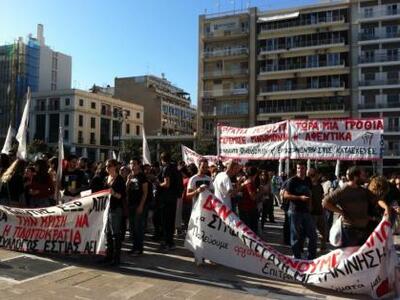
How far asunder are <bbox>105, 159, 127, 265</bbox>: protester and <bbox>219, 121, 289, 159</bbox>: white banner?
662cm

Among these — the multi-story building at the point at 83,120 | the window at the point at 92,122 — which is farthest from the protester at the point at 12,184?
the window at the point at 92,122

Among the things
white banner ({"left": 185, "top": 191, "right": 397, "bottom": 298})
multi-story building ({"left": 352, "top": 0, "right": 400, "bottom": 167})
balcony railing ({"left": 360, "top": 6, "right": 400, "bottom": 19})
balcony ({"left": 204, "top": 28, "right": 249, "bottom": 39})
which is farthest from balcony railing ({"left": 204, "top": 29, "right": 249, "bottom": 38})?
white banner ({"left": 185, "top": 191, "right": 397, "bottom": 298})

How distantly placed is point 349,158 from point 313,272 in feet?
21.4

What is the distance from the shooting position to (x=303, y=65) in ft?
204

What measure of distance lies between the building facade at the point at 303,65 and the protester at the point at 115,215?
52.7 meters

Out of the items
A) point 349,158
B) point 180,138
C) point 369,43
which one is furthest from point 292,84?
point 349,158

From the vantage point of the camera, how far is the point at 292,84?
62406 mm

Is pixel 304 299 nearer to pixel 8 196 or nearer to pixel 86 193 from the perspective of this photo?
pixel 86 193

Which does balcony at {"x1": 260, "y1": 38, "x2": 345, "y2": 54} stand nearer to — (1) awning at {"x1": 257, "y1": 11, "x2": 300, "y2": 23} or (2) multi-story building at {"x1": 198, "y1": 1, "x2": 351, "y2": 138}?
(2) multi-story building at {"x1": 198, "y1": 1, "x2": 351, "y2": 138}

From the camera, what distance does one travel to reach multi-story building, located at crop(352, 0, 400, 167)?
57.0 metres

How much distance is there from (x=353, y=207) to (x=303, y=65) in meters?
57.1

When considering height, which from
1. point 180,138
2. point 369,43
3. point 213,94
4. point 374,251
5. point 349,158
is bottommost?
point 374,251

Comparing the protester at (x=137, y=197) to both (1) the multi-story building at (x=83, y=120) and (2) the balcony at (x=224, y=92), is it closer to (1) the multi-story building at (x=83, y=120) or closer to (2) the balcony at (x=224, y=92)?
(2) the balcony at (x=224, y=92)

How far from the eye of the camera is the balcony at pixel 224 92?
65.4 m
